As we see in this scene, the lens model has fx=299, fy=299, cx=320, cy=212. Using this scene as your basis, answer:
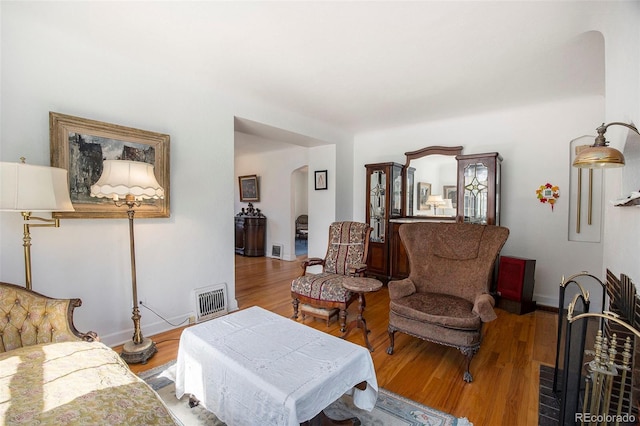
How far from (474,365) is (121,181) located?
3.04m

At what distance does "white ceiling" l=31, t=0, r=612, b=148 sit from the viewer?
198cm

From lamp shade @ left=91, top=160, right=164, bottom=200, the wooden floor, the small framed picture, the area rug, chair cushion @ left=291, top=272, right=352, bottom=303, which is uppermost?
the small framed picture

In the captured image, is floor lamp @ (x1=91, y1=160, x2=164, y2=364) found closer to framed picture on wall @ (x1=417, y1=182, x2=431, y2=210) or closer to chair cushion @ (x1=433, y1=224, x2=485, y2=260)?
chair cushion @ (x1=433, y1=224, x2=485, y2=260)

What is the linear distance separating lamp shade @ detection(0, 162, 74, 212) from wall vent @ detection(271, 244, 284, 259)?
5061 millimetres

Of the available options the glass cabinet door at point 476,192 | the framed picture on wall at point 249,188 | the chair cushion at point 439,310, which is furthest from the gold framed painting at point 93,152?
the framed picture on wall at point 249,188

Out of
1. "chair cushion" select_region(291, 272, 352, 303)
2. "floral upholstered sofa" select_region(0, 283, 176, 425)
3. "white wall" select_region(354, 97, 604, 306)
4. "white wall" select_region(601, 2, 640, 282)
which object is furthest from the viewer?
Answer: "white wall" select_region(354, 97, 604, 306)

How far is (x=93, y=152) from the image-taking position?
97.7 inches

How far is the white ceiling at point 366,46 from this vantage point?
77.9 inches

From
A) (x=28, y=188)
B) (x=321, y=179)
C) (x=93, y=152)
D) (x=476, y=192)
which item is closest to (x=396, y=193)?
(x=476, y=192)

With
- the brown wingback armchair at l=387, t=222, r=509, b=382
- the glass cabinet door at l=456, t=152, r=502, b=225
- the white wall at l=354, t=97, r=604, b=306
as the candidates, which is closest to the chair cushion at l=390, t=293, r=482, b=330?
the brown wingback armchair at l=387, t=222, r=509, b=382

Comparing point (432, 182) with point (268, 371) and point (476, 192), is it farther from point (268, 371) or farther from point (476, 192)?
point (268, 371)

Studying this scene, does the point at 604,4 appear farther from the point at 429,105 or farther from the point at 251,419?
the point at 251,419

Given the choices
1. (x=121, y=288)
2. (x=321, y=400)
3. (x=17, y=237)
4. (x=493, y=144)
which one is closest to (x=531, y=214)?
(x=493, y=144)

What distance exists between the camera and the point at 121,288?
8.77ft
